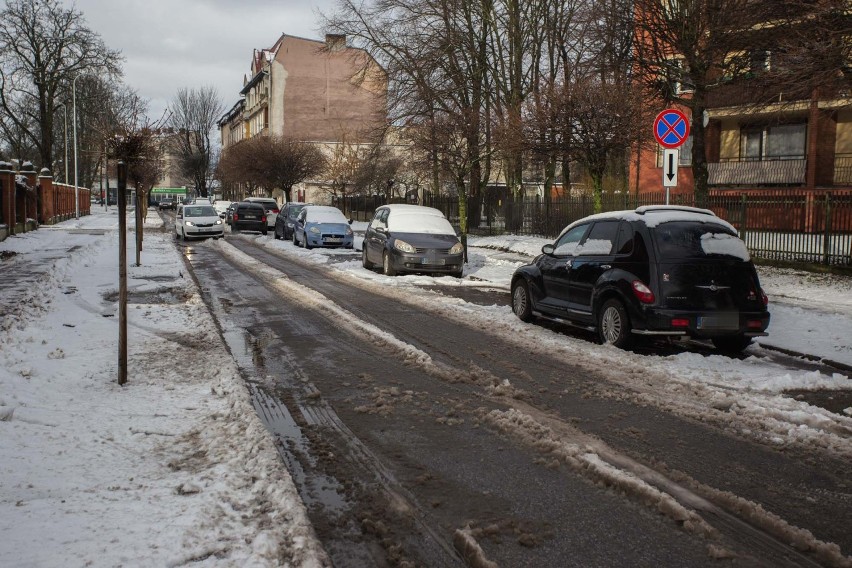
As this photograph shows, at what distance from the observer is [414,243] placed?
17.3 meters

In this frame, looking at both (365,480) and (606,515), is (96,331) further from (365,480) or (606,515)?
(606,515)

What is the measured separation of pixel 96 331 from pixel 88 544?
6.29 meters

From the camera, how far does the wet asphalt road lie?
12.2ft

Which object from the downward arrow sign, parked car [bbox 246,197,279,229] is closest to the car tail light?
the downward arrow sign

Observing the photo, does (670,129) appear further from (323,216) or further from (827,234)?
(323,216)

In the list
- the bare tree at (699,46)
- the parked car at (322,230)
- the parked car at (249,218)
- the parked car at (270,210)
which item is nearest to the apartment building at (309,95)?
the parked car at (270,210)

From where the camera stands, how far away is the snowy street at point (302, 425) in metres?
3.73

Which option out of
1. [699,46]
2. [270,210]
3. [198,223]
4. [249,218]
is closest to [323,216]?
[198,223]

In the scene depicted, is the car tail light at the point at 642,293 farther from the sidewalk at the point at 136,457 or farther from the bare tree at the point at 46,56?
the bare tree at the point at 46,56

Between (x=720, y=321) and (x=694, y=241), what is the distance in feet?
3.20

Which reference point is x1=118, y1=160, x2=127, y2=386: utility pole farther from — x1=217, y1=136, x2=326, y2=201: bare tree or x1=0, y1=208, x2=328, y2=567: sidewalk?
x1=217, y1=136, x2=326, y2=201: bare tree

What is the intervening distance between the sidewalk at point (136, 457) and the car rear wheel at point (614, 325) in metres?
4.39

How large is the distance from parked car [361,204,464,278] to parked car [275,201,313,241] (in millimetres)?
13216

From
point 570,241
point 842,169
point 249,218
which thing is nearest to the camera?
point 570,241
